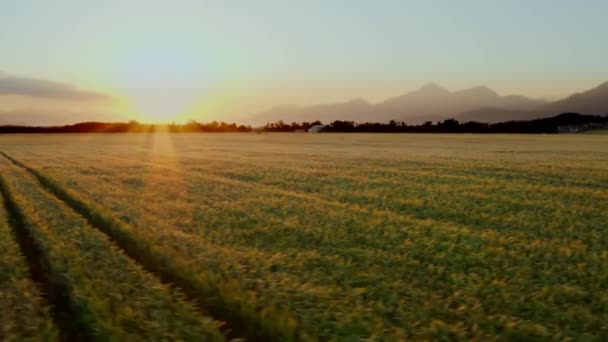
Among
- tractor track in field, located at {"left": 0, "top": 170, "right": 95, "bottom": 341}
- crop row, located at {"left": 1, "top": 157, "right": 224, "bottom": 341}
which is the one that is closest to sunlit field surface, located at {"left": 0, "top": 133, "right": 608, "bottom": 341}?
crop row, located at {"left": 1, "top": 157, "right": 224, "bottom": 341}

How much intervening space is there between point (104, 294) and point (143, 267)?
5.96ft

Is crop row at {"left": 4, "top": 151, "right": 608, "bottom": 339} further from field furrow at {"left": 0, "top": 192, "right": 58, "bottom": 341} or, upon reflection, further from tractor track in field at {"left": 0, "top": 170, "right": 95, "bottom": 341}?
field furrow at {"left": 0, "top": 192, "right": 58, "bottom": 341}

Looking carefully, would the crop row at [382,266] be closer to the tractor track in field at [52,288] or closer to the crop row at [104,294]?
the crop row at [104,294]

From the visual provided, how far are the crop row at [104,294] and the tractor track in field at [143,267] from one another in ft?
0.13

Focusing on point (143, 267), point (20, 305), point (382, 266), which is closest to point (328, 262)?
point (382, 266)

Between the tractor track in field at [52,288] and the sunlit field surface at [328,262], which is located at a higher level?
the sunlit field surface at [328,262]

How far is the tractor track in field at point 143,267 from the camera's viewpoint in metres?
6.98

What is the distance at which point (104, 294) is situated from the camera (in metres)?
8.20

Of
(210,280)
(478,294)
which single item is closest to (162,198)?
(210,280)

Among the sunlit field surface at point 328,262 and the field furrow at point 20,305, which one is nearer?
the field furrow at point 20,305

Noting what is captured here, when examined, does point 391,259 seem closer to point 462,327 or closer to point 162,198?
point 462,327

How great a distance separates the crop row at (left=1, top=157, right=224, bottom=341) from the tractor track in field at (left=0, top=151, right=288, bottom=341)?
4 cm

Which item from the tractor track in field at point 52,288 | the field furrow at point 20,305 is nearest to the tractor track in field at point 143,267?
the tractor track in field at point 52,288

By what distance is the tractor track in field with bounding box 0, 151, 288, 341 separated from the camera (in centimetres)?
698
